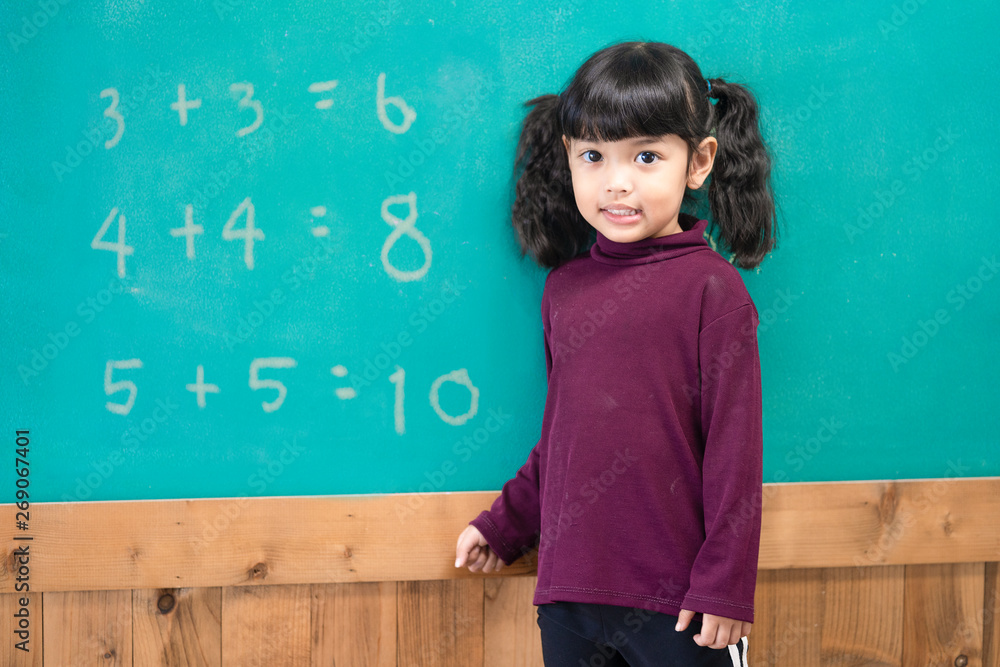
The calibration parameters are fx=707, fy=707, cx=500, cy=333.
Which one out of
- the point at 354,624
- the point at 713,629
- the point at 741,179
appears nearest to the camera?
the point at 713,629

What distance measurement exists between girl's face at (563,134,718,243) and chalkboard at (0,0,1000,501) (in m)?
0.20

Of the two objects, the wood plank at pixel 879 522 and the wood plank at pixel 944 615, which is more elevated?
the wood plank at pixel 879 522

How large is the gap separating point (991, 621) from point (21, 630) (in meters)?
1.44

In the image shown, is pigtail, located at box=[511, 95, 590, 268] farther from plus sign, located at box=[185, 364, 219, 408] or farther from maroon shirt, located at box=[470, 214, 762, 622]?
plus sign, located at box=[185, 364, 219, 408]

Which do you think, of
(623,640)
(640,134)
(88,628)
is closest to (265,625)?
(88,628)

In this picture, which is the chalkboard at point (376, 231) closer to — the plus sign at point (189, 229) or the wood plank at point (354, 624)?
the plus sign at point (189, 229)

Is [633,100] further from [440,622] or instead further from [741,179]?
[440,622]

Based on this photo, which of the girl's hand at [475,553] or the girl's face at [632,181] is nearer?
the girl's face at [632,181]

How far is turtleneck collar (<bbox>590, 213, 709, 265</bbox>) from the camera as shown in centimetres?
84

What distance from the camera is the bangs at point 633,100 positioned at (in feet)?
2.61

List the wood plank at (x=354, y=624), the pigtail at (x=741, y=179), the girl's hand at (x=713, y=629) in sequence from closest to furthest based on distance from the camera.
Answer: the girl's hand at (x=713, y=629) < the pigtail at (x=741, y=179) < the wood plank at (x=354, y=624)

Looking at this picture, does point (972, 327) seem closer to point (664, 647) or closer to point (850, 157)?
point (850, 157)

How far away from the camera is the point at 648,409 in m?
0.81

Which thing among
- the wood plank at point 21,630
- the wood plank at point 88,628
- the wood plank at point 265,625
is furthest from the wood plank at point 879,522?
the wood plank at point 21,630
